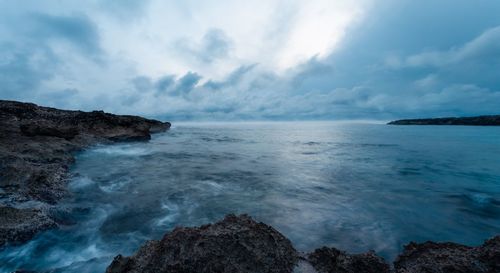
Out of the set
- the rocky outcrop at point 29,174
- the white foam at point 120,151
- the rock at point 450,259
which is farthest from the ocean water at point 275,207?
the white foam at point 120,151

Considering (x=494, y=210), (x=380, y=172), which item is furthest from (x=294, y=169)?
(x=494, y=210)

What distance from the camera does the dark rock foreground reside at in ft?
11.6

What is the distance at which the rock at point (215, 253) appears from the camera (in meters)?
3.52

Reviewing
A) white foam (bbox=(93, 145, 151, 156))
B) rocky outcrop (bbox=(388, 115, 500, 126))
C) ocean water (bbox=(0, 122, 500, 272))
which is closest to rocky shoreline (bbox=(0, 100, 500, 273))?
ocean water (bbox=(0, 122, 500, 272))

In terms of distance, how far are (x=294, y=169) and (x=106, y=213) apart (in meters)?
11.8

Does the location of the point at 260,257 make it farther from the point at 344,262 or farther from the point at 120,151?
the point at 120,151

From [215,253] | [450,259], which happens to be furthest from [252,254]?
[450,259]

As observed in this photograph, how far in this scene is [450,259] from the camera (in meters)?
3.74

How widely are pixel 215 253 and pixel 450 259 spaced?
3505 mm

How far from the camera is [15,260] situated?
4.92 m

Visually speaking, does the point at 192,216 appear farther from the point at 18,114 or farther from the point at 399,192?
the point at 18,114

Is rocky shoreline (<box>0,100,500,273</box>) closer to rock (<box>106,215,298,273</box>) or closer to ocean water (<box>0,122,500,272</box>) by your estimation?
rock (<box>106,215,298,273</box>)

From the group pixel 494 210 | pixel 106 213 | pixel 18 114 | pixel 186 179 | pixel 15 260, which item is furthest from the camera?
pixel 18 114

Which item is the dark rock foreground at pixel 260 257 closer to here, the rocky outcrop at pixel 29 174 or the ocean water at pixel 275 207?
the ocean water at pixel 275 207
